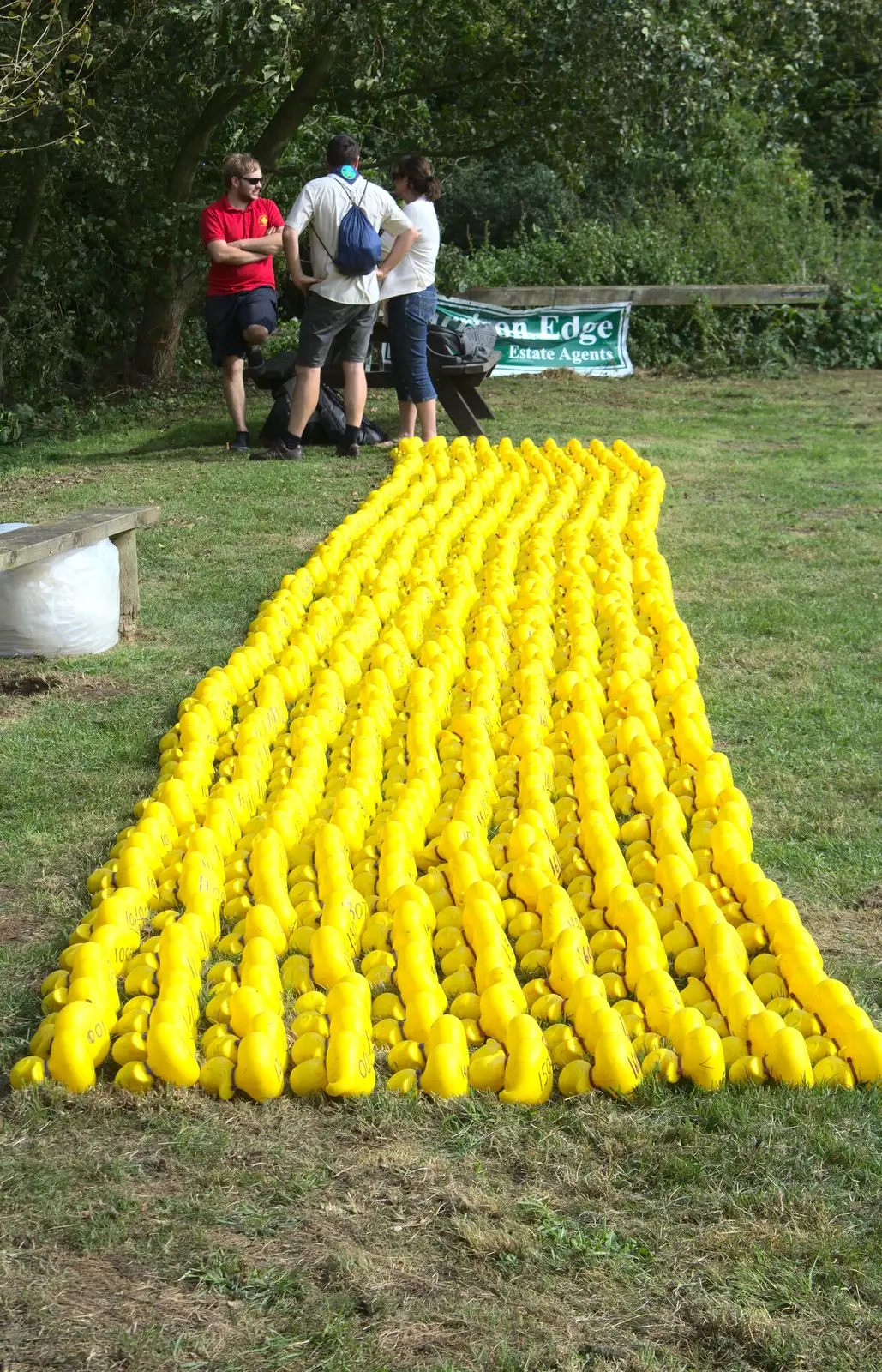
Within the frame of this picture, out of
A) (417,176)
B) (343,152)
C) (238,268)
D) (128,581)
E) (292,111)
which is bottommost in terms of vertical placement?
(128,581)

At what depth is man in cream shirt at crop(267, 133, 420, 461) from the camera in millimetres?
8922

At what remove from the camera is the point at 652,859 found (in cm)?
395

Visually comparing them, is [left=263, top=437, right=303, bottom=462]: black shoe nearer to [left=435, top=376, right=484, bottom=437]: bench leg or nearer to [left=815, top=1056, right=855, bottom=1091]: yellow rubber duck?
[left=435, top=376, right=484, bottom=437]: bench leg

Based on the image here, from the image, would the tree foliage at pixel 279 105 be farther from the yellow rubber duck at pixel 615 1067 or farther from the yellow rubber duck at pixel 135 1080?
the yellow rubber duck at pixel 615 1067

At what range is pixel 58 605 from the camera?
5738 millimetres

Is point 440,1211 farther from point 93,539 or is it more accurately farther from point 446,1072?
point 93,539

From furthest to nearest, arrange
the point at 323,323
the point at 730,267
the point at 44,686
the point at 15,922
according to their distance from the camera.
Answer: the point at 730,267 → the point at 323,323 → the point at 44,686 → the point at 15,922

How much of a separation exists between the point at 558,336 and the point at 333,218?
671 cm

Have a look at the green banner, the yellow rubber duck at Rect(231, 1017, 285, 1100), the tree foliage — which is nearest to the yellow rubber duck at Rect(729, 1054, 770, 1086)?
the yellow rubber duck at Rect(231, 1017, 285, 1100)

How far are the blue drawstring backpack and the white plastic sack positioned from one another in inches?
144

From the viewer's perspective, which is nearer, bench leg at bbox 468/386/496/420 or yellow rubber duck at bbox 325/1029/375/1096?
yellow rubber duck at bbox 325/1029/375/1096

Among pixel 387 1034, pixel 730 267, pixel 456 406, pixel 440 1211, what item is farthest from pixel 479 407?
pixel 440 1211

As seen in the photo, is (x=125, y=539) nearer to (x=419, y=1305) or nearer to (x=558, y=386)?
(x=419, y=1305)

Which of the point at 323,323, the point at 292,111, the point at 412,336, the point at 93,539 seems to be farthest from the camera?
the point at 292,111
